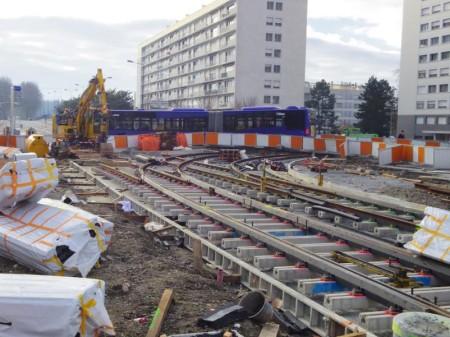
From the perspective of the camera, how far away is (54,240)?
21.7 feet

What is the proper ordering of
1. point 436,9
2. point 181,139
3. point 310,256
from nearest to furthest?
point 310,256
point 181,139
point 436,9

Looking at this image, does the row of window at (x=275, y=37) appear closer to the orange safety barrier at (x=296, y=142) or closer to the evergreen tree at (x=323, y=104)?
the evergreen tree at (x=323, y=104)

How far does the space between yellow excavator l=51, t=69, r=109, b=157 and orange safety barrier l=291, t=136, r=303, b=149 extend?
12940mm

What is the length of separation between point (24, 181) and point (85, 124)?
24.9 metres

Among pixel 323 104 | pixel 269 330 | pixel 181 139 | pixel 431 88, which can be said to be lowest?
pixel 269 330

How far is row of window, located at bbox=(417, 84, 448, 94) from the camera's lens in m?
68.8

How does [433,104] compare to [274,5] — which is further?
[274,5]

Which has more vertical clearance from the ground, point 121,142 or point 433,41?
point 433,41

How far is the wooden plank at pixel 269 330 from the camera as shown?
5.22 metres

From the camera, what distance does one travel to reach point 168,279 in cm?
679

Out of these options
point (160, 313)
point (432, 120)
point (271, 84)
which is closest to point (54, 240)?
point (160, 313)

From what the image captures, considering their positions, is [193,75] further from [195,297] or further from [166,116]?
[195,297]

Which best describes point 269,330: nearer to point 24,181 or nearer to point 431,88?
point 24,181

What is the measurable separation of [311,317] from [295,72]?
79.4 metres
